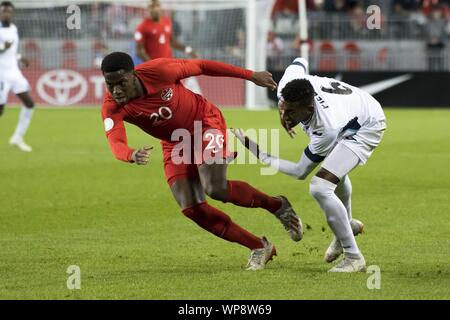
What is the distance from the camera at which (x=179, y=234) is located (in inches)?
432

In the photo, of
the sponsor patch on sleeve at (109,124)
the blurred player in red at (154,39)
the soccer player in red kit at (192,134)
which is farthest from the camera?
the blurred player in red at (154,39)

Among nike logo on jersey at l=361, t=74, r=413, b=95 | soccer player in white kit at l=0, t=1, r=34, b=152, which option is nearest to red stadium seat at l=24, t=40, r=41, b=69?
nike logo on jersey at l=361, t=74, r=413, b=95

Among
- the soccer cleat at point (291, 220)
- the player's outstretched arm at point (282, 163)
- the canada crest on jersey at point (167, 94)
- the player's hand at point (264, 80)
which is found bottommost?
the soccer cleat at point (291, 220)

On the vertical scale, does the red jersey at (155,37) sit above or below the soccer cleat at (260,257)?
above

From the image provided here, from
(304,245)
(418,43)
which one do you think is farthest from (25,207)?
(418,43)

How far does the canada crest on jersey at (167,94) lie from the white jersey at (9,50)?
41.1 ft

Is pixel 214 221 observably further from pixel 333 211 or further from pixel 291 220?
pixel 333 211

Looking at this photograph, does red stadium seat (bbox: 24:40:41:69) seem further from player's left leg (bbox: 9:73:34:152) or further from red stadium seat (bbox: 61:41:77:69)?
player's left leg (bbox: 9:73:34:152)

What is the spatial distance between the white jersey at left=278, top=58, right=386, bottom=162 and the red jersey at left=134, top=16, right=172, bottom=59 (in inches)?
556

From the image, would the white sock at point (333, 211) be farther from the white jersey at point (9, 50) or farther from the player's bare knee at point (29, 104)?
the white jersey at point (9, 50)

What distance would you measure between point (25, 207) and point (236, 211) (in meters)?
2.65

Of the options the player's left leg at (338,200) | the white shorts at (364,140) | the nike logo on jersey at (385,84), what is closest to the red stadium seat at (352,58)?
the nike logo on jersey at (385,84)

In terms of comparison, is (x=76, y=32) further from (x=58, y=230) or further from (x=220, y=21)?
(x=58, y=230)

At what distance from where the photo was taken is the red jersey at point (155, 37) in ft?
75.2
